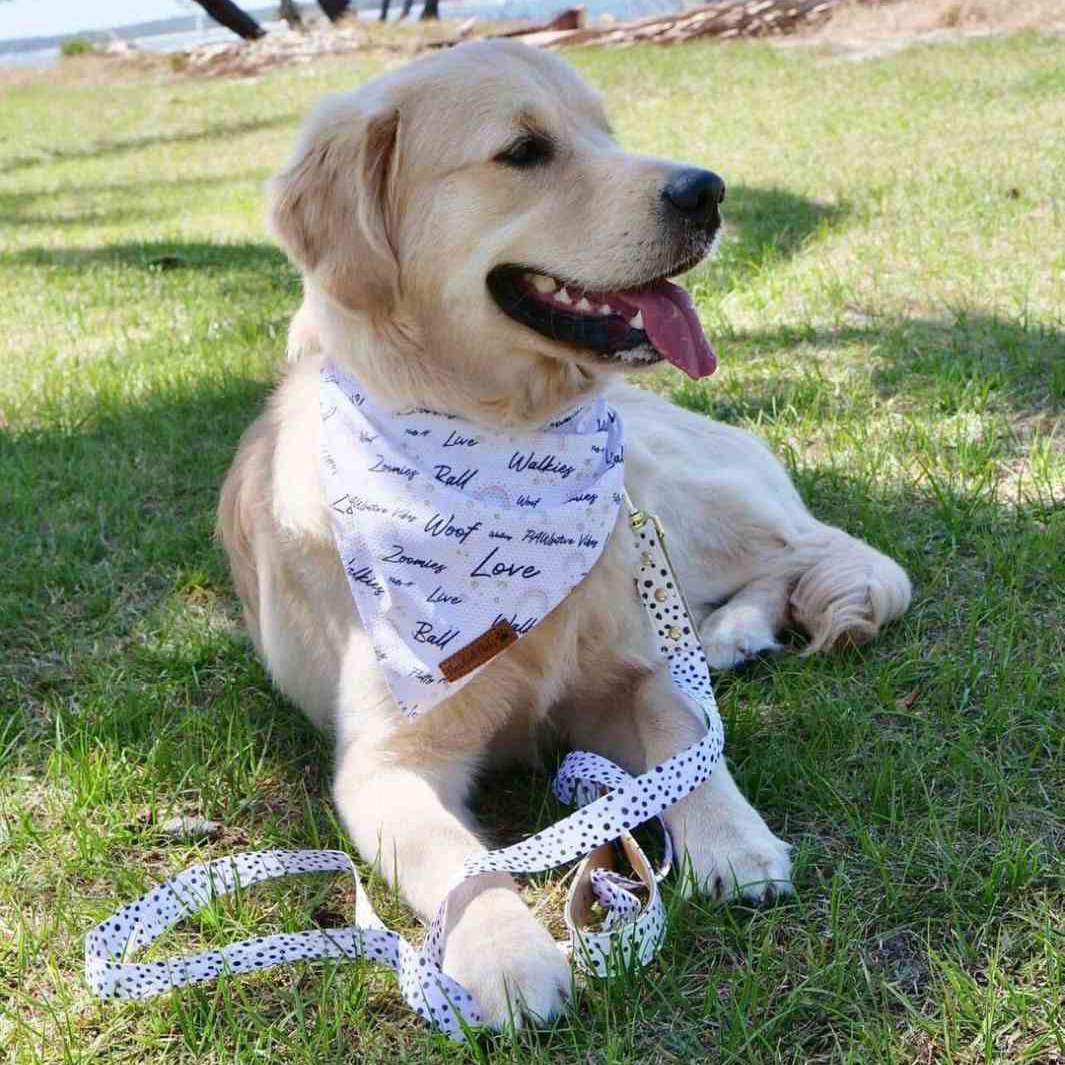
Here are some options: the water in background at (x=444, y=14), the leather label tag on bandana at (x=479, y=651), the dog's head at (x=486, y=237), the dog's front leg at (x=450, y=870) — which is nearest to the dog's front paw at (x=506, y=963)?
the dog's front leg at (x=450, y=870)

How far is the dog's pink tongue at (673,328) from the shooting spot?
2463mm

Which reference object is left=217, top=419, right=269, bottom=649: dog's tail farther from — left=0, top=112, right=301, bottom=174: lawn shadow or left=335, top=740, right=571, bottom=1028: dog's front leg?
left=0, top=112, right=301, bottom=174: lawn shadow

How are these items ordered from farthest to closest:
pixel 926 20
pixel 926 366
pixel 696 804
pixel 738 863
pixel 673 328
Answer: pixel 926 20, pixel 926 366, pixel 673 328, pixel 696 804, pixel 738 863

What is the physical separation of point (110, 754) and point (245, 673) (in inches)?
18.1

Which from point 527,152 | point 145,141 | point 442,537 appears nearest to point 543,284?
point 527,152

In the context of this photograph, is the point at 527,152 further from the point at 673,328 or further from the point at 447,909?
the point at 447,909

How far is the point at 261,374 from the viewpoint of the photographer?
5293 mm

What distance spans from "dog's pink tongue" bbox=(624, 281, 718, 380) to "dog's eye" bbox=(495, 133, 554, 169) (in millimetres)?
322

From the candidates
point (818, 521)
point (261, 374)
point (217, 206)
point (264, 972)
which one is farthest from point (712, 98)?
point (264, 972)

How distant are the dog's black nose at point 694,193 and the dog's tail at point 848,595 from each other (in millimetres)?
996

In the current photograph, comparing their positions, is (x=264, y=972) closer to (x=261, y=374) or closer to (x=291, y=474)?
(x=291, y=474)

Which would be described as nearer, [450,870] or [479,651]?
[450,870]

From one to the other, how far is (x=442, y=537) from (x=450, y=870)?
65cm

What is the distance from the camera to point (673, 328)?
2.49 metres
